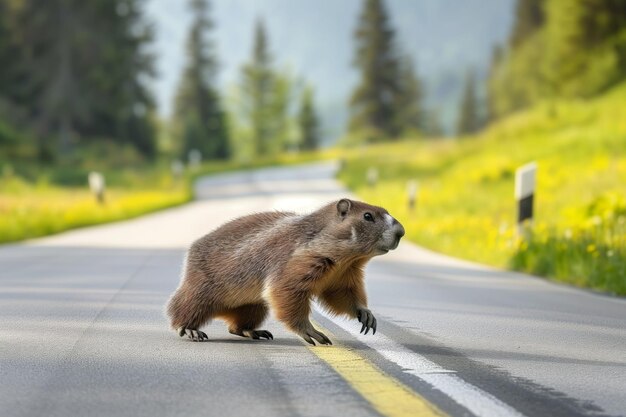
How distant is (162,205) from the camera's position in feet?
107

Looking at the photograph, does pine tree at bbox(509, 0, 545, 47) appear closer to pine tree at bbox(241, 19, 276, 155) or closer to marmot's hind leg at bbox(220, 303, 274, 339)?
pine tree at bbox(241, 19, 276, 155)

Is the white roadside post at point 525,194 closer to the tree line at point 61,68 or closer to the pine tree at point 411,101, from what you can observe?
the tree line at point 61,68

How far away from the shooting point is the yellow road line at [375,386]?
4.35 metres

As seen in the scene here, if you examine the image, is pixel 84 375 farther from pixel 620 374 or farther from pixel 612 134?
pixel 612 134

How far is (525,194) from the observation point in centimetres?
1370

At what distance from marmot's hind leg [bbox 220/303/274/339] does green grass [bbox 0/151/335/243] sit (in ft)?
46.2

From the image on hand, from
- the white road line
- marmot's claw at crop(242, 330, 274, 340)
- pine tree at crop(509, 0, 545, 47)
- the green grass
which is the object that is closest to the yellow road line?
the white road line

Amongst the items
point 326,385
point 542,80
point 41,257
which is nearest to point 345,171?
point 542,80

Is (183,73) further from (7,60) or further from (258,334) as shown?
(258,334)

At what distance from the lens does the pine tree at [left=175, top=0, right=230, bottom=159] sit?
94.6 m

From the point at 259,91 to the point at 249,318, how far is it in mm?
112802

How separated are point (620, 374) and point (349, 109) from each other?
8631 cm

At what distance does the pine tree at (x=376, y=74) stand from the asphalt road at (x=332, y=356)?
79216mm

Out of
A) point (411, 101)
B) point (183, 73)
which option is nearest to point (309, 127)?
point (411, 101)
